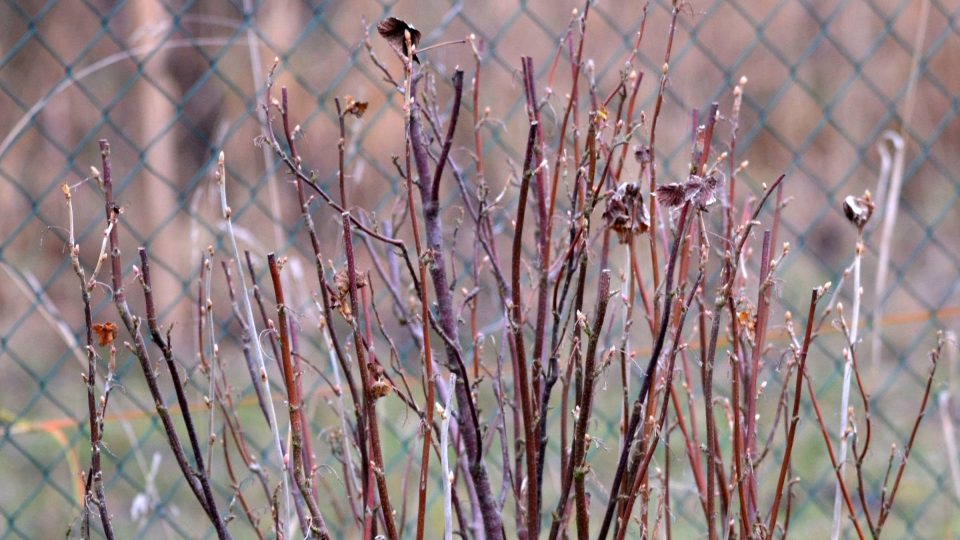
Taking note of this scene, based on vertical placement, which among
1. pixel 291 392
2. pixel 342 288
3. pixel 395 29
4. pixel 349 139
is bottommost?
pixel 291 392

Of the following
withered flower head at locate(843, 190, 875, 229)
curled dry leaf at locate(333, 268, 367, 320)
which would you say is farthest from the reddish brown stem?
withered flower head at locate(843, 190, 875, 229)

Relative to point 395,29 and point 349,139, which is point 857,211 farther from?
point 349,139

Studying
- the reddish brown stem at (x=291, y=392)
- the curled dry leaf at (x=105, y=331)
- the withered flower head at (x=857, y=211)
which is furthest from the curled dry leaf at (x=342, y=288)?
the withered flower head at (x=857, y=211)

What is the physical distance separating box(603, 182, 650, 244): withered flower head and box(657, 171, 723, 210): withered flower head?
4 cm

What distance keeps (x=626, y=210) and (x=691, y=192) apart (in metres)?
0.07

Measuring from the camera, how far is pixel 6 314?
412 cm

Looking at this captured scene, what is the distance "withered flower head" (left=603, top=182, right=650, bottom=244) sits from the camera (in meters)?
0.87

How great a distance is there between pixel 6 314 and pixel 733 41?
317 centimetres

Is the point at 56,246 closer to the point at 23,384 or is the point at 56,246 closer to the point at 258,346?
the point at 23,384

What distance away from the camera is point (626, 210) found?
0.87 m

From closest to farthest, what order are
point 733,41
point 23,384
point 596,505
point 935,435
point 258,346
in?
point 258,346, point 596,505, point 935,435, point 23,384, point 733,41

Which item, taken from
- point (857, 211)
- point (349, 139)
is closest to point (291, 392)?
point (857, 211)

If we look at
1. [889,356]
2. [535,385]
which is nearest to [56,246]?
[889,356]

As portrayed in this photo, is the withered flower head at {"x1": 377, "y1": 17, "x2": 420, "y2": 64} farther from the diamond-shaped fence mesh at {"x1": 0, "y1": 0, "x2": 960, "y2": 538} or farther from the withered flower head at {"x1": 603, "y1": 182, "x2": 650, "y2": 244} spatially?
the diamond-shaped fence mesh at {"x1": 0, "y1": 0, "x2": 960, "y2": 538}
